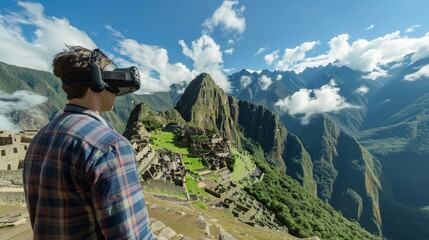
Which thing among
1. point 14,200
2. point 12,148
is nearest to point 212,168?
point 12,148

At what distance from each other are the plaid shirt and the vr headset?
0.32 metres

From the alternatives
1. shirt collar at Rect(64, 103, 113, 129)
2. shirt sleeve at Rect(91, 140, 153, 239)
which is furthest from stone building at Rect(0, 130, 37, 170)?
shirt sleeve at Rect(91, 140, 153, 239)

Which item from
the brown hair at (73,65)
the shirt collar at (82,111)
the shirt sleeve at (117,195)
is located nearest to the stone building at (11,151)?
the brown hair at (73,65)

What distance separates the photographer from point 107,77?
9.89 ft

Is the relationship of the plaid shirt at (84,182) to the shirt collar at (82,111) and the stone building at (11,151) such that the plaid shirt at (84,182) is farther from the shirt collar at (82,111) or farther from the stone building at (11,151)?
the stone building at (11,151)

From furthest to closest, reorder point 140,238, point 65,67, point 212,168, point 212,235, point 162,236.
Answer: point 212,168, point 212,235, point 162,236, point 65,67, point 140,238

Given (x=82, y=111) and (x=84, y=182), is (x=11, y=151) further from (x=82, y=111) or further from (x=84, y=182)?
(x=84, y=182)

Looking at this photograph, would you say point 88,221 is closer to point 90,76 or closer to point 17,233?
point 90,76

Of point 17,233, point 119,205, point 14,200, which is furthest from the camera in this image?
point 14,200

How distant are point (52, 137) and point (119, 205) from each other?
91cm

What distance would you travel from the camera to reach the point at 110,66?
10.4 feet

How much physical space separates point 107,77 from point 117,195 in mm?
1354

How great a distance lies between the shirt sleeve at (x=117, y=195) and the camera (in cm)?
232

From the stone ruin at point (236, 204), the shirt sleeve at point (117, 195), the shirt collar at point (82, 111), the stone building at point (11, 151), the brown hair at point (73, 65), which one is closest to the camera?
the shirt sleeve at point (117, 195)
